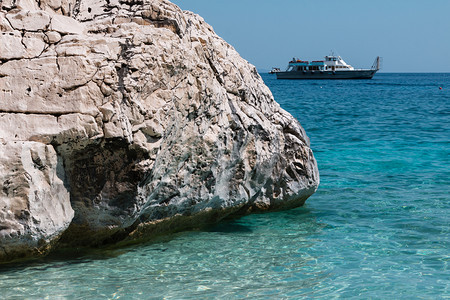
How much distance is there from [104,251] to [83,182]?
35.3 inches

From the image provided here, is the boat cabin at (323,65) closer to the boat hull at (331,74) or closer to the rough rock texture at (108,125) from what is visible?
the boat hull at (331,74)

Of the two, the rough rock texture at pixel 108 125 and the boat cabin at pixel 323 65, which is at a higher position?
the boat cabin at pixel 323 65

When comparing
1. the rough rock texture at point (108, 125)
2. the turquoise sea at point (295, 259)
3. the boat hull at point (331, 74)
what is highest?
the boat hull at point (331, 74)

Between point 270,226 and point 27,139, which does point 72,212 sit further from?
point 270,226

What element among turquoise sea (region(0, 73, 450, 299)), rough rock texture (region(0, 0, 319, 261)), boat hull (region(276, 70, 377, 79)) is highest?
boat hull (region(276, 70, 377, 79))

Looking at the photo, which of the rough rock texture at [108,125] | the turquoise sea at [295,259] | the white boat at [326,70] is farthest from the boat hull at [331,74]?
the rough rock texture at [108,125]

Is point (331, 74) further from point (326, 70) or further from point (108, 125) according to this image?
point (108, 125)

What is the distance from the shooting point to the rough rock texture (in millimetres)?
4324

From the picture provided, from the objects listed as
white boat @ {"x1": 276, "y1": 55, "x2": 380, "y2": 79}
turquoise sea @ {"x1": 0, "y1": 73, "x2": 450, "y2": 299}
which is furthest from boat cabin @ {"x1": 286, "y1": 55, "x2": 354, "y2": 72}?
turquoise sea @ {"x1": 0, "y1": 73, "x2": 450, "y2": 299}

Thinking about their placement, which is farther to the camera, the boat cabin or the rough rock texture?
the boat cabin

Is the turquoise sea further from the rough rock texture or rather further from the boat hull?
the boat hull

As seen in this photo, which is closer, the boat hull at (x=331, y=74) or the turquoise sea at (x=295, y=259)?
the turquoise sea at (x=295, y=259)

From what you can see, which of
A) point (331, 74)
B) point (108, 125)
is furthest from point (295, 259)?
point (331, 74)

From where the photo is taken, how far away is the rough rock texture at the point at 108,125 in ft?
14.2
